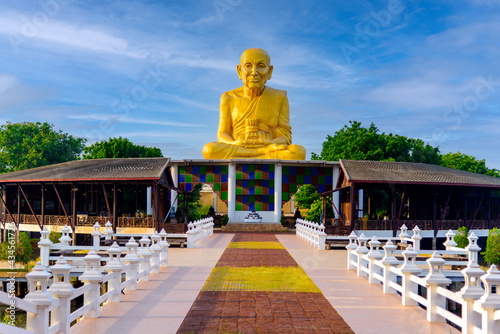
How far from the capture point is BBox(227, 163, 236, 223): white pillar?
35.2 metres

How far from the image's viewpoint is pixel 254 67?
37688mm

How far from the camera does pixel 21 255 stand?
21672 millimetres

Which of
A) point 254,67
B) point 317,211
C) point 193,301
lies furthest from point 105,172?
point 193,301

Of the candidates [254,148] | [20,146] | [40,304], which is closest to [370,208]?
[254,148]

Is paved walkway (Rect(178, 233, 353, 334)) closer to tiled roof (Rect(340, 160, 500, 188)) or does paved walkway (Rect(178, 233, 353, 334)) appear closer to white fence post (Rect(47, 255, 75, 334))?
white fence post (Rect(47, 255, 75, 334))

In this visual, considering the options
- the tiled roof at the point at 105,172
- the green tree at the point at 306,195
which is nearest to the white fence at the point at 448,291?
the tiled roof at the point at 105,172

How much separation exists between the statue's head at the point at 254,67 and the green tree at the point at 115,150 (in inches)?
658

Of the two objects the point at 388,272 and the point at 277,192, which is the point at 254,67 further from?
the point at 388,272

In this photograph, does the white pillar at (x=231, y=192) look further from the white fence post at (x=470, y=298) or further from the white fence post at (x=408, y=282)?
the white fence post at (x=470, y=298)

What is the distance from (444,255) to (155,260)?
418 inches

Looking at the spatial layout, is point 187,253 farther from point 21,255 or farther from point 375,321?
point 375,321

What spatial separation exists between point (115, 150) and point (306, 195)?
22377 millimetres

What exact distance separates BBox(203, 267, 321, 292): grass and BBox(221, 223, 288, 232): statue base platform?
18.2m

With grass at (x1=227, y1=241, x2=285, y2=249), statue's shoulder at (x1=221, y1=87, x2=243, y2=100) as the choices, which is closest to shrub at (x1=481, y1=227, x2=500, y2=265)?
grass at (x1=227, y1=241, x2=285, y2=249)
